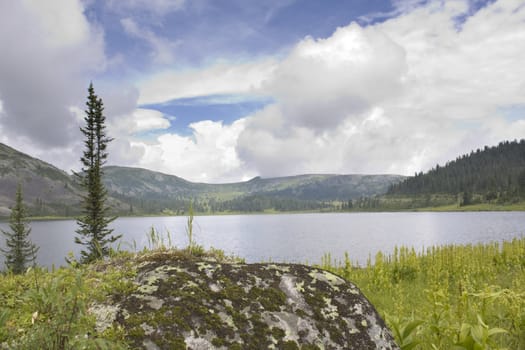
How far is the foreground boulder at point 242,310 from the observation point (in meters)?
3.30

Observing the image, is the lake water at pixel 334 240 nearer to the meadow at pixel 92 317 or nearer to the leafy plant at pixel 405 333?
the meadow at pixel 92 317

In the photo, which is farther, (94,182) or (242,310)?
(94,182)

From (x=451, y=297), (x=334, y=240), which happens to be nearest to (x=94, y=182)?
(x=451, y=297)

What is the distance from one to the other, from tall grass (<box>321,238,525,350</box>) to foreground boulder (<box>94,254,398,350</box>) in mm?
767

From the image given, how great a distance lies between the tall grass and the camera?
4090 millimetres

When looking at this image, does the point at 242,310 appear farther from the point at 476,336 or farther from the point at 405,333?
the point at 476,336

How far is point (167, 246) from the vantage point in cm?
537

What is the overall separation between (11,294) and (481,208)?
9211 inches

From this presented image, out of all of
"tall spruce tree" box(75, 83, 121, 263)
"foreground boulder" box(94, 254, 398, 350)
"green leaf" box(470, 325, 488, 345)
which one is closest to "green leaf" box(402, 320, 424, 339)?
"foreground boulder" box(94, 254, 398, 350)

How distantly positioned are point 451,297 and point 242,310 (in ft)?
37.4

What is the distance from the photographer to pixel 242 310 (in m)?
3.70

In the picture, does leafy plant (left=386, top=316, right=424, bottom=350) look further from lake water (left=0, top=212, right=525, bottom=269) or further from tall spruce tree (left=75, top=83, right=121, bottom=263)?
tall spruce tree (left=75, top=83, right=121, bottom=263)

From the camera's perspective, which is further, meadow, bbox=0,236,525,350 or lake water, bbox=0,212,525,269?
lake water, bbox=0,212,525,269

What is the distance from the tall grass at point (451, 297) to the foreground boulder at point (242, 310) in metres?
0.77
